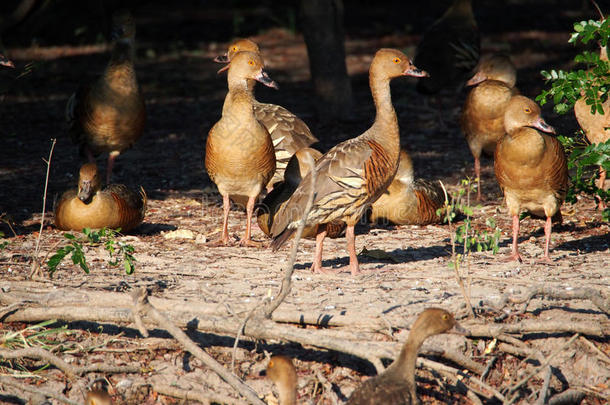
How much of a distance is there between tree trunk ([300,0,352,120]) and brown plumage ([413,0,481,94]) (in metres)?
1.13

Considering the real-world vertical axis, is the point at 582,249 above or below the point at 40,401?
above

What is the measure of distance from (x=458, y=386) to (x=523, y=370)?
571mm

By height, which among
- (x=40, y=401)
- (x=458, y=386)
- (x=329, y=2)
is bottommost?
(x=40, y=401)

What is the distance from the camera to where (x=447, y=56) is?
37.3 ft

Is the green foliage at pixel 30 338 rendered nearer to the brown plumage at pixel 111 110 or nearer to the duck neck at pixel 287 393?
the duck neck at pixel 287 393

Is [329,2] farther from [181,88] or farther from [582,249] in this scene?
[582,249]

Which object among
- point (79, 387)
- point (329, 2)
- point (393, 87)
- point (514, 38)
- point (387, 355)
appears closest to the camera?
point (387, 355)

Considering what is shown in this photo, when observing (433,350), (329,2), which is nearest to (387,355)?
(433,350)

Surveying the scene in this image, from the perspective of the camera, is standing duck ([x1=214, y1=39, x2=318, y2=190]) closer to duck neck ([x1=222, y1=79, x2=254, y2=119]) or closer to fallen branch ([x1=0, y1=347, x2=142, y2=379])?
duck neck ([x1=222, y1=79, x2=254, y2=119])

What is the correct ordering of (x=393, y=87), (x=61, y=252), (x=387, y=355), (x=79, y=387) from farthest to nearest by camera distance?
(x=393, y=87) → (x=61, y=252) → (x=79, y=387) → (x=387, y=355)

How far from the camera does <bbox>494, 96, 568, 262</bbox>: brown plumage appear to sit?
6.46 metres

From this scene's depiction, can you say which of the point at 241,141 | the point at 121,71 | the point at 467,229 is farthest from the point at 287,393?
the point at 121,71

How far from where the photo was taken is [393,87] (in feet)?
46.2

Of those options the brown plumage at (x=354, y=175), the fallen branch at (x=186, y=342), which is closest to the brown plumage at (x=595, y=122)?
the brown plumage at (x=354, y=175)
